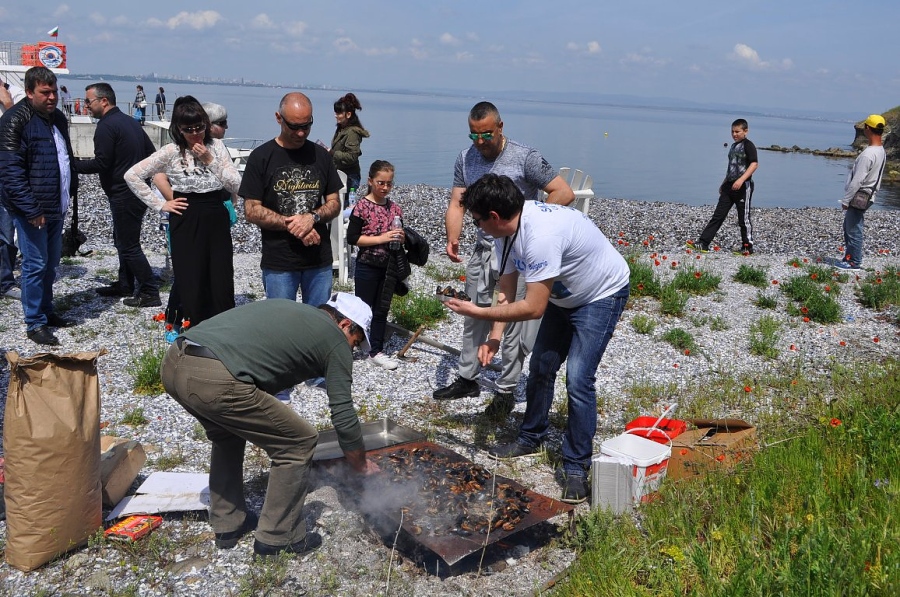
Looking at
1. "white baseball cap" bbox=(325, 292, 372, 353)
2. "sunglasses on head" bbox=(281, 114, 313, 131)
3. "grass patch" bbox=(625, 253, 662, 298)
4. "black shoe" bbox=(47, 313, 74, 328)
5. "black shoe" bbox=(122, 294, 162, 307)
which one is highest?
"sunglasses on head" bbox=(281, 114, 313, 131)

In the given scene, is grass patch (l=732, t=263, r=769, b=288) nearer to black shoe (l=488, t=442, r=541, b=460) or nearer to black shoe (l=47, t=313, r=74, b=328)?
black shoe (l=488, t=442, r=541, b=460)

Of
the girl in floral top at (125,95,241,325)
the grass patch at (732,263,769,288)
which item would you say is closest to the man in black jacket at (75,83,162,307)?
the girl in floral top at (125,95,241,325)

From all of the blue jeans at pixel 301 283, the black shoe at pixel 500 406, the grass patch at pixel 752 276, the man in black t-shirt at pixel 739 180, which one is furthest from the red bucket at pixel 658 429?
the man in black t-shirt at pixel 739 180

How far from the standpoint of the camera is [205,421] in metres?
3.96

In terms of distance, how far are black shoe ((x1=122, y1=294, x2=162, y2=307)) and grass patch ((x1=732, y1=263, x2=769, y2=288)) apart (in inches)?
334

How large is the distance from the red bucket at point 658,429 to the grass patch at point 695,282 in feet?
18.6

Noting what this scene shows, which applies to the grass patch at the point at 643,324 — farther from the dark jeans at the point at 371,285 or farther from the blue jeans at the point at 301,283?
the blue jeans at the point at 301,283

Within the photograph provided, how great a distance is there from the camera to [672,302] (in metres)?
9.80

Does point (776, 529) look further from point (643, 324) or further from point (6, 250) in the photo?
point (6, 250)

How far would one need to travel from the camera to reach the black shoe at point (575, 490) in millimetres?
4961

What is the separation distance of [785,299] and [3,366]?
31.9ft

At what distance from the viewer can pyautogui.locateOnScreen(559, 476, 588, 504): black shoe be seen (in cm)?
496

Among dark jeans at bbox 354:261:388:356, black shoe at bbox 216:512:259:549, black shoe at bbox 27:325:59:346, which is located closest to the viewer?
black shoe at bbox 216:512:259:549

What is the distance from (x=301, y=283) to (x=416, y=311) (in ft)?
8.52
